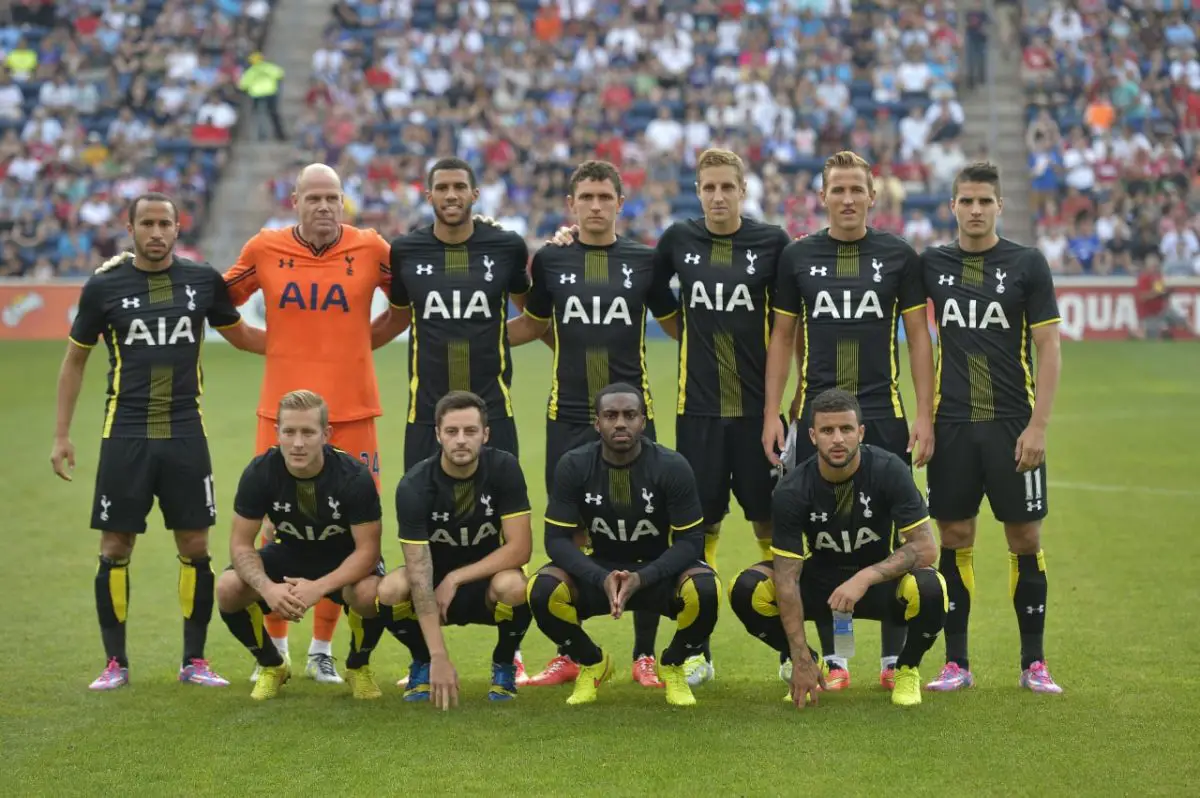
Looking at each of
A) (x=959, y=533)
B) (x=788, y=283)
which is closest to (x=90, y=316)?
(x=788, y=283)

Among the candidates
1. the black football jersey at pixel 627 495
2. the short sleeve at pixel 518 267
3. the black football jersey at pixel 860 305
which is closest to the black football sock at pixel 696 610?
the black football jersey at pixel 627 495

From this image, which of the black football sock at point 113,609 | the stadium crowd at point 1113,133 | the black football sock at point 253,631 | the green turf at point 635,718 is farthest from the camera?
the stadium crowd at point 1113,133

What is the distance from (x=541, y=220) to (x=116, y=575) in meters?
17.5

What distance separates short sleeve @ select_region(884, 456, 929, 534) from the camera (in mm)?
6152

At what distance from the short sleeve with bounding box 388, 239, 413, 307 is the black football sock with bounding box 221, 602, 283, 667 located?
1.56 metres

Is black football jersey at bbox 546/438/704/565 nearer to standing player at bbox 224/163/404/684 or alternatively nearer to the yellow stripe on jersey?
standing player at bbox 224/163/404/684

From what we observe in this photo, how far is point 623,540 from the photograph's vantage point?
6461 mm

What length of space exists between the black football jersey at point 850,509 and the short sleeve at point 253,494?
209 centimetres

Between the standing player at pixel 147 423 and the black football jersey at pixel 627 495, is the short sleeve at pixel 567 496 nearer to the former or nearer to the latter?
the black football jersey at pixel 627 495

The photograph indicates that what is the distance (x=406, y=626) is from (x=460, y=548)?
1.28 ft

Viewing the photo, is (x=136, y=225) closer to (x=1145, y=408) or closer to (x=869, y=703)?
(x=869, y=703)

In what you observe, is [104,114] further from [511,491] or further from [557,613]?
[557,613]

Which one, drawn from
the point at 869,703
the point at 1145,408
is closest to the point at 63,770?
the point at 869,703

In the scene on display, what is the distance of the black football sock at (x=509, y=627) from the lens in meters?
6.33
